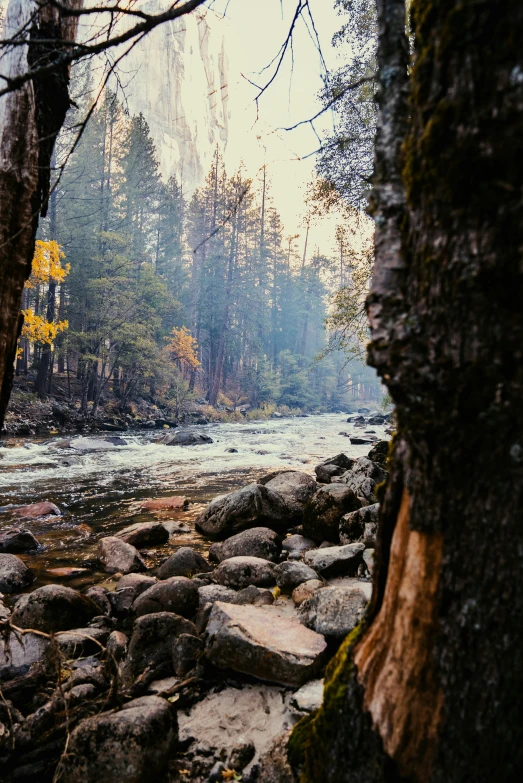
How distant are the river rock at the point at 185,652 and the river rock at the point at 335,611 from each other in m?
0.80

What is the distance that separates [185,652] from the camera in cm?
305

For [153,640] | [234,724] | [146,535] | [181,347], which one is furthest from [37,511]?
[181,347]

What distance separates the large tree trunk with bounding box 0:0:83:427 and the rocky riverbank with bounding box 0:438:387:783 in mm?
1548

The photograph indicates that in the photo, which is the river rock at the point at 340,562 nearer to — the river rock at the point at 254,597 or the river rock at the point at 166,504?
the river rock at the point at 254,597

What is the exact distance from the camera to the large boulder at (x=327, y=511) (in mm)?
5941

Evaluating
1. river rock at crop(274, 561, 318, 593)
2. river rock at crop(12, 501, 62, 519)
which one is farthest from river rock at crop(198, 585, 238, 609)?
river rock at crop(12, 501, 62, 519)

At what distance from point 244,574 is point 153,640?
5.23 feet

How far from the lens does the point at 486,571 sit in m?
1.12

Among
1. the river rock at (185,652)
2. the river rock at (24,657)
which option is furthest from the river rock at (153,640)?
the river rock at (24,657)

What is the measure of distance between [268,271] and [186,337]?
21539 mm

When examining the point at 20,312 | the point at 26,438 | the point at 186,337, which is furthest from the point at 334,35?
the point at 186,337

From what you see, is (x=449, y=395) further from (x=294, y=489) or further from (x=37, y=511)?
(x=37, y=511)

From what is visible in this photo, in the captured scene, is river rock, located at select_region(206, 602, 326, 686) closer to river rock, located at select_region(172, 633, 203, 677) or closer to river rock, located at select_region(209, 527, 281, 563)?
river rock, located at select_region(172, 633, 203, 677)

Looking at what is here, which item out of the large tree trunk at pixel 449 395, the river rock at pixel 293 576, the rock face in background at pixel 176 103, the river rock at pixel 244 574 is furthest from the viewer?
the rock face in background at pixel 176 103
